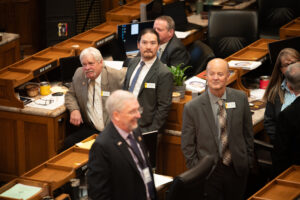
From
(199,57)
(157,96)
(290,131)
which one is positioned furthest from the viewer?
(199,57)

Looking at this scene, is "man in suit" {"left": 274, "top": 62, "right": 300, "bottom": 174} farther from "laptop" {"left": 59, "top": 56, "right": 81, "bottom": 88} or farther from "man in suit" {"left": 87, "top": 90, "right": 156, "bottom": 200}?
"laptop" {"left": 59, "top": 56, "right": 81, "bottom": 88}

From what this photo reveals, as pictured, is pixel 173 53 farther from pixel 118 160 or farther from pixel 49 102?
pixel 118 160

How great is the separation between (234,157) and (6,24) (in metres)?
5.56

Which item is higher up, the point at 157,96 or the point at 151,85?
the point at 151,85

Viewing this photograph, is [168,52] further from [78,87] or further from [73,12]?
[73,12]

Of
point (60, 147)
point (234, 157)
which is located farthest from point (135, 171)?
point (60, 147)

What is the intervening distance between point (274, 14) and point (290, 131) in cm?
403

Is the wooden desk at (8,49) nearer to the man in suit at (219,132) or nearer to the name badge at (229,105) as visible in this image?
the man in suit at (219,132)

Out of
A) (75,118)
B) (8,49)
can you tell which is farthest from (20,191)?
(8,49)

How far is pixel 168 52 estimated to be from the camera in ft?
21.8

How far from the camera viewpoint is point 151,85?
17.9 ft

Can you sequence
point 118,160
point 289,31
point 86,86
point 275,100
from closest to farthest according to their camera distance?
point 118,160, point 275,100, point 86,86, point 289,31

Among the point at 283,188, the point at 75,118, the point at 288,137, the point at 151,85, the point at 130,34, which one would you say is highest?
the point at 130,34

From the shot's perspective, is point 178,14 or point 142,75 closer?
point 142,75
